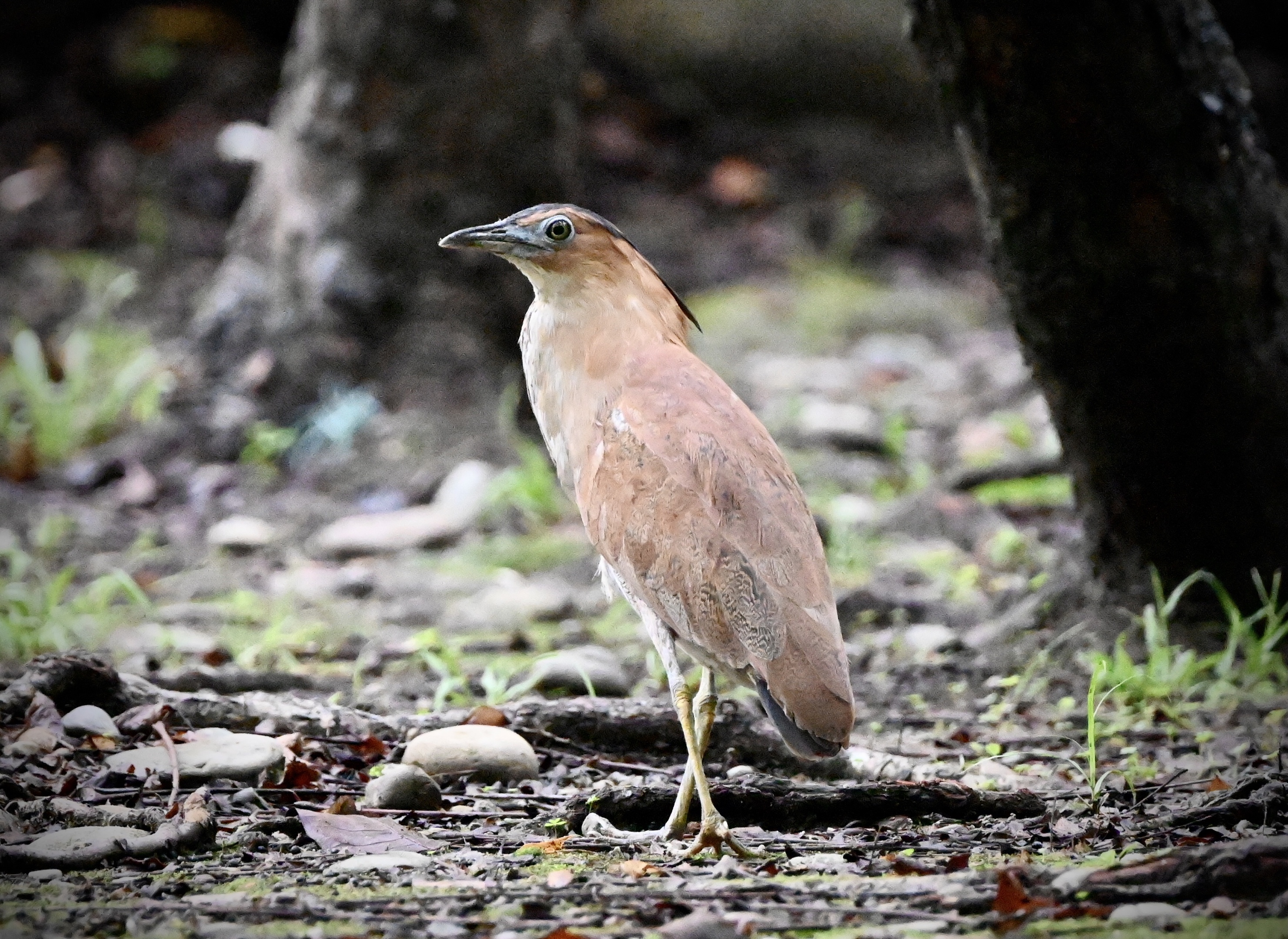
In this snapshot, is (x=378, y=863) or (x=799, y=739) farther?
(x=799, y=739)

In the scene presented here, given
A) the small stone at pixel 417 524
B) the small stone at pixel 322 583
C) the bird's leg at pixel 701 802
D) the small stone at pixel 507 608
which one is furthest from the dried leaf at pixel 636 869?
the small stone at pixel 417 524

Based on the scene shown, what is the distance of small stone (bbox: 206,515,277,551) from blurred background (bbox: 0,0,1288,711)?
2 cm

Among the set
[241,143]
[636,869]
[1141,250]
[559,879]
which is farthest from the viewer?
[241,143]

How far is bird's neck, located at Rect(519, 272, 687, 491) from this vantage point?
355cm

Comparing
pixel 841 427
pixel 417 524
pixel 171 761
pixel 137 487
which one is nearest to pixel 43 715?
pixel 171 761

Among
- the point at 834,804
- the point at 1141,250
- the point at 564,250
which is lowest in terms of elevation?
the point at 834,804

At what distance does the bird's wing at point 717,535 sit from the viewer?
309cm

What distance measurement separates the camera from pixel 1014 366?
28.4ft

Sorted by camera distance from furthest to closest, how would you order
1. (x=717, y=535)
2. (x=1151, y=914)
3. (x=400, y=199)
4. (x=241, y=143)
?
(x=241, y=143) → (x=400, y=199) → (x=717, y=535) → (x=1151, y=914)

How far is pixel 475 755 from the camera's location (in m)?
3.60

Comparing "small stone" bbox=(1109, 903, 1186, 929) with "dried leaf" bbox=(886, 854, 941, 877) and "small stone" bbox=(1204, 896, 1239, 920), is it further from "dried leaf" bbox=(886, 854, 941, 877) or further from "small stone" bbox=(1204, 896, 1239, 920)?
"dried leaf" bbox=(886, 854, 941, 877)

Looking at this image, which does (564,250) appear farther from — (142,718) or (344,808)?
(142,718)

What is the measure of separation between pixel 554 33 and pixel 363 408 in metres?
2.07

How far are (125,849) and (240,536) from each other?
362 centimetres
